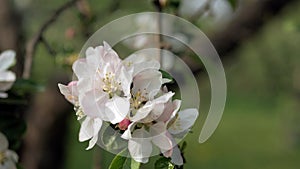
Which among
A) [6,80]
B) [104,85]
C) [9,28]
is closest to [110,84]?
[104,85]

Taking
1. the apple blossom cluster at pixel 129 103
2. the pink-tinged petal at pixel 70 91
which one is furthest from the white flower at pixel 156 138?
the pink-tinged petal at pixel 70 91

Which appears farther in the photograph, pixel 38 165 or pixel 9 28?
pixel 38 165

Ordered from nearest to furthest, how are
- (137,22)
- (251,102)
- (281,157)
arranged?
(137,22) → (281,157) → (251,102)

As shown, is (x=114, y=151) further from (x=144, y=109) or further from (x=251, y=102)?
(x=251, y=102)

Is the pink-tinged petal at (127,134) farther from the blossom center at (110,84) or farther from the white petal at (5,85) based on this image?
the white petal at (5,85)

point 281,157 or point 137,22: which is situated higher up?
point 281,157

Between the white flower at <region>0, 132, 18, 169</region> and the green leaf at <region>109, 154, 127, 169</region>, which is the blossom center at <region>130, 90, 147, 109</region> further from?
the white flower at <region>0, 132, 18, 169</region>

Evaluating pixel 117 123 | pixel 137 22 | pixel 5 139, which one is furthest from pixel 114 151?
pixel 137 22
